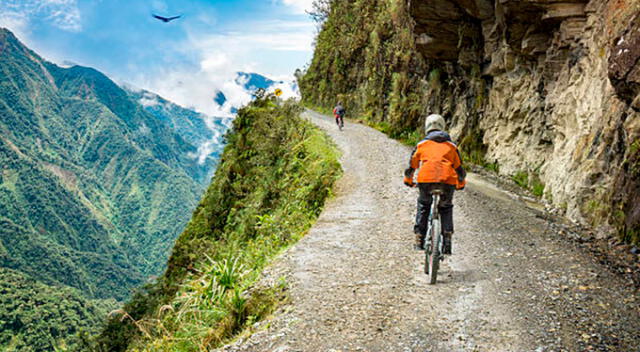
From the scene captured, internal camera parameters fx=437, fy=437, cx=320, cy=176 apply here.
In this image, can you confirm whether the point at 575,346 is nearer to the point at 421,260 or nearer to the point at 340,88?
the point at 421,260

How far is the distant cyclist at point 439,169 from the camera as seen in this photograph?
523 centimetres

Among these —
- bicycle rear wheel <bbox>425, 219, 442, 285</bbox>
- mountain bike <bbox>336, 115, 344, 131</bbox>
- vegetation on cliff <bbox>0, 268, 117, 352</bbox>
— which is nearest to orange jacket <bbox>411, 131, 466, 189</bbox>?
bicycle rear wheel <bbox>425, 219, 442, 285</bbox>

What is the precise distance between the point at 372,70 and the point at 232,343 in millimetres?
27769

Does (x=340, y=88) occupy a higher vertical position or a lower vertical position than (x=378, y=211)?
higher

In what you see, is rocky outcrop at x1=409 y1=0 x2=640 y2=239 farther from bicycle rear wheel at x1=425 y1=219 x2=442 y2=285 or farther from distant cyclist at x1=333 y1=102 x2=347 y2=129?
distant cyclist at x1=333 y1=102 x2=347 y2=129

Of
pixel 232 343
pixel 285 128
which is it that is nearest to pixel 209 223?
pixel 285 128

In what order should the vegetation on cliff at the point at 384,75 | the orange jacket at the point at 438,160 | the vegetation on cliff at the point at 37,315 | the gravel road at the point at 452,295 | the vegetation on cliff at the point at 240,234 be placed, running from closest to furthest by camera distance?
the gravel road at the point at 452,295
the vegetation on cliff at the point at 240,234
the orange jacket at the point at 438,160
the vegetation on cliff at the point at 384,75
the vegetation on cliff at the point at 37,315

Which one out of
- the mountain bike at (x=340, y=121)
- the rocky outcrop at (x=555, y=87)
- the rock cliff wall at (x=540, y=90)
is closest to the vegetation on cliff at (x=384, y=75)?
the rock cliff wall at (x=540, y=90)

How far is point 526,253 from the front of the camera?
22.1 feet

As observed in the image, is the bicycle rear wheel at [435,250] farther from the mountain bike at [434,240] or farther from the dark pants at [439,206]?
the dark pants at [439,206]

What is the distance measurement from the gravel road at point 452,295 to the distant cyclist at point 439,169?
0.88m

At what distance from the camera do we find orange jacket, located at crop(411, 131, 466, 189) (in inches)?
205

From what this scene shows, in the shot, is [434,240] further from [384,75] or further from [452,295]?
[384,75]

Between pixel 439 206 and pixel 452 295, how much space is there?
42.4 inches
